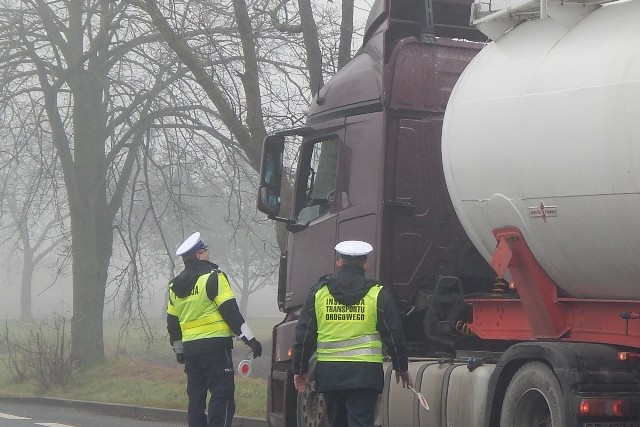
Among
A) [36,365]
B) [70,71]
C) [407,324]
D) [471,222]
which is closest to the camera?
[471,222]

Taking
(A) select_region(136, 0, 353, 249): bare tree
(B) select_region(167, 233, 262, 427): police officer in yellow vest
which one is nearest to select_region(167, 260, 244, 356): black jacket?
(B) select_region(167, 233, 262, 427): police officer in yellow vest

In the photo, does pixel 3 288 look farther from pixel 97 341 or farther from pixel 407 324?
pixel 407 324

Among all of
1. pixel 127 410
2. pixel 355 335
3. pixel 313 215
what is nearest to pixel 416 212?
pixel 313 215

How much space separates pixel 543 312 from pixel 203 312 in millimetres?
3004

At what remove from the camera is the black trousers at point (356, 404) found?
24.9 feet

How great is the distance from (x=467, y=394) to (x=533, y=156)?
1.87 m

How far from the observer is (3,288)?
119 m

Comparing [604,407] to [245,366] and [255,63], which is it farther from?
[255,63]

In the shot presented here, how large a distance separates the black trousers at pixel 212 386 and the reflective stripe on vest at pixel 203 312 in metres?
0.16

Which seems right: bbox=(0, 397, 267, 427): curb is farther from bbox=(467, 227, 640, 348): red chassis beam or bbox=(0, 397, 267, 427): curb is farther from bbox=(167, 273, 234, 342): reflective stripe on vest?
bbox=(467, 227, 640, 348): red chassis beam

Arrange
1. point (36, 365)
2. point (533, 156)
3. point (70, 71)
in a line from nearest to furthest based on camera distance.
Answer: point (533, 156)
point (36, 365)
point (70, 71)

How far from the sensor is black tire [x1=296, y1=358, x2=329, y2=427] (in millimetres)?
9438

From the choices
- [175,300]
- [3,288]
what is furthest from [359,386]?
[3,288]

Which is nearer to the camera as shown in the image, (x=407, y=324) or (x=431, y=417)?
(x=431, y=417)
